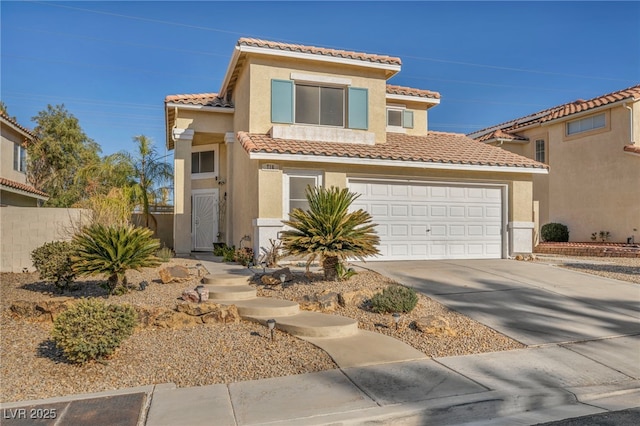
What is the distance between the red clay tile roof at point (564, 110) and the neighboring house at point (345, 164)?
23.6 feet

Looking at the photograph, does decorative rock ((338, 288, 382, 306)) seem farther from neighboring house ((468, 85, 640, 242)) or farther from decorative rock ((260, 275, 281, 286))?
neighboring house ((468, 85, 640, 242))

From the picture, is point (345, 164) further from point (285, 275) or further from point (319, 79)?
point (285, 275)

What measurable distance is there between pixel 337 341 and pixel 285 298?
2332 millimetres

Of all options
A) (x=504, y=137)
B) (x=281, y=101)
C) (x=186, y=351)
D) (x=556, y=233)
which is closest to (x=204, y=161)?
(x=281, y=101)

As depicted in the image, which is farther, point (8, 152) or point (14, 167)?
point (14, 167)

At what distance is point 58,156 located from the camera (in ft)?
99.2

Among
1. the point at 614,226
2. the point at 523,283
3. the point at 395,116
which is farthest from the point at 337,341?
the point at 614,226

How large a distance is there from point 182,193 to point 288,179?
5.43 metres

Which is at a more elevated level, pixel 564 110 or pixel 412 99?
pixel 564 110

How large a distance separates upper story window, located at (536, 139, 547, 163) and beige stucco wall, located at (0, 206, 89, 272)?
67.7ft

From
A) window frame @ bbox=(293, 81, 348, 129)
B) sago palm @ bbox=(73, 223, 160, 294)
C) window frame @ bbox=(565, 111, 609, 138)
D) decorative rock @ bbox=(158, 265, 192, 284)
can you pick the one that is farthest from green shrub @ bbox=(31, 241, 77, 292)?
window frame @ bbox=(565, 111, 609, 138)

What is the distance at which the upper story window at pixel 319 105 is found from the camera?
14516 mm

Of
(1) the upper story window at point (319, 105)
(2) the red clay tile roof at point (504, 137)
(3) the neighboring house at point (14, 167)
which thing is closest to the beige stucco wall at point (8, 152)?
(3) the neighboring house at point (14, 167)

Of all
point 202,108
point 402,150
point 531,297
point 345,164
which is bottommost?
point 531,297
